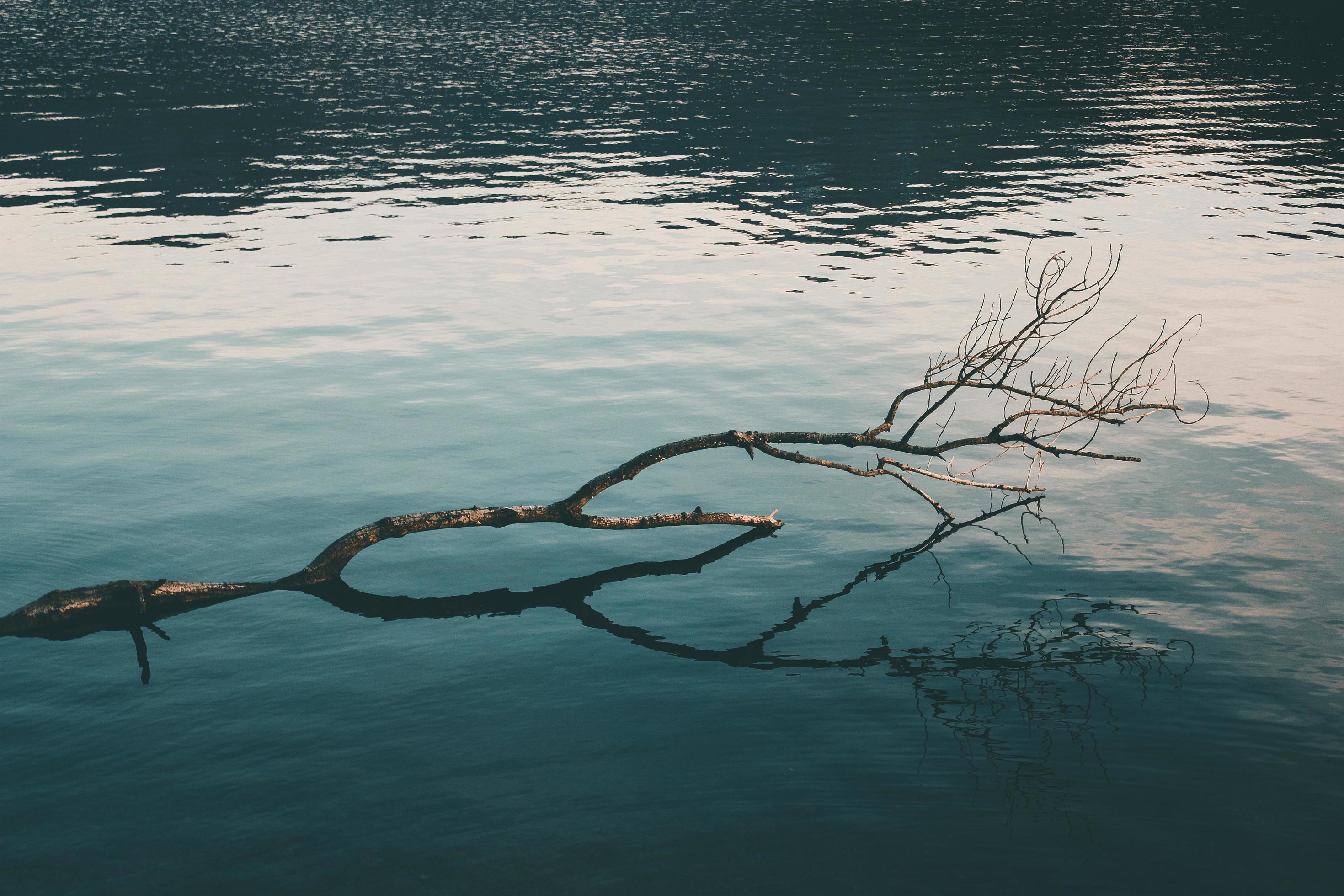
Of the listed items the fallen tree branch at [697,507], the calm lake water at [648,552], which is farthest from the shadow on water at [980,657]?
the fallen tree branch at [697,507]

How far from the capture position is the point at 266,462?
19.6 metres

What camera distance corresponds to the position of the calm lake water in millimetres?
Result: 11016

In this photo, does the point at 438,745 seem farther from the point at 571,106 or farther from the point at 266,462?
the point at 571,106

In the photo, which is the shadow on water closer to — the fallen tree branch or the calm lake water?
the calm lake water

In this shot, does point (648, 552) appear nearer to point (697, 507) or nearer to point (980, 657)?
point (697, 507)

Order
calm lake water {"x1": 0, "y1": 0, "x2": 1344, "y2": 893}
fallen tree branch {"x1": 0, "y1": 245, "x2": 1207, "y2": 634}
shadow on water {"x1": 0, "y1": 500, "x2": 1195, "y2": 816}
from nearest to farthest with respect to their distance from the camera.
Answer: calm lake water {"x1": 0, "y1": 0, "x2": 1344, "y2": 893} < shadow on water {"x1": 0, "y1": 500, "x2": 1195, "y2": 816} < fallen tree branch {"x1": 0, "y1": 245, "x2": 1207, "y2": 634}

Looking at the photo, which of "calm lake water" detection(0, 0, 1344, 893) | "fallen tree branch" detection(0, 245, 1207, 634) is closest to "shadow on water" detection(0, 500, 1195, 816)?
"calm lake water" detection(0, 0, 1344, 893)

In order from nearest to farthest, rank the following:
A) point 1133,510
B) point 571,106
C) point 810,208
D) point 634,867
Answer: point 634,867
point 1133,510
point 810,208
point 571,106

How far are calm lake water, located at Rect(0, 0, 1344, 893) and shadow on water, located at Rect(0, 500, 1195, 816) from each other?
0.06m

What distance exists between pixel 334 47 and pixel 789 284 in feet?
197

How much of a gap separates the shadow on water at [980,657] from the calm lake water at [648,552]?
62 millimetres

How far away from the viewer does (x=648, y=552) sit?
1675 cm

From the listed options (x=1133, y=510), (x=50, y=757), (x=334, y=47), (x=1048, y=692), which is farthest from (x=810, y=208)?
(x=334, y=47)

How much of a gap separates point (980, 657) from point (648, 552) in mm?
4879
